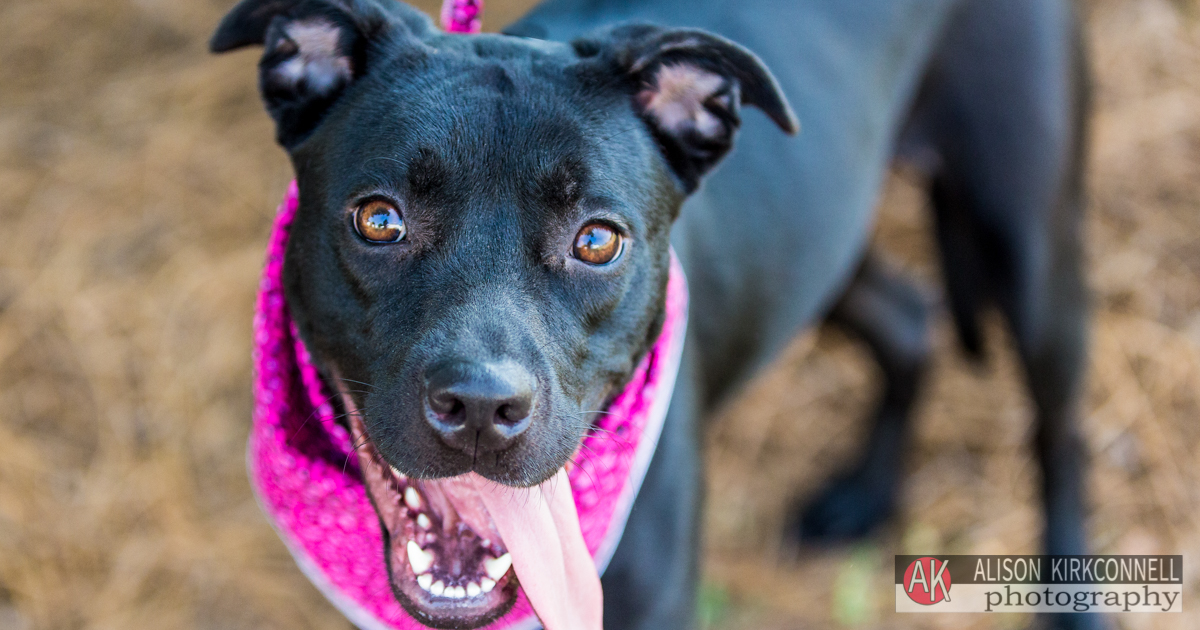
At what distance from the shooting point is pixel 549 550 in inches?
83.3

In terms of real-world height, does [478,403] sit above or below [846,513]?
above

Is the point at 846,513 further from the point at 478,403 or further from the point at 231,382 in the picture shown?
the point at 478,403

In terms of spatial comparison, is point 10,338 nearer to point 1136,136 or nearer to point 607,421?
point 607,421

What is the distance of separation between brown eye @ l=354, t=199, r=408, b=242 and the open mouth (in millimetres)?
372

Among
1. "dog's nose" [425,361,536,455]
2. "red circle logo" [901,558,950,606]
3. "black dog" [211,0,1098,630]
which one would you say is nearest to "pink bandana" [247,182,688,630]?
"black dog" [211,0,1098,630]

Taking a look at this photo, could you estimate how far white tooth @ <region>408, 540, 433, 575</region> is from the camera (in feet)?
6.74

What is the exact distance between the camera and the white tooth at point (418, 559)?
2055 millimetres

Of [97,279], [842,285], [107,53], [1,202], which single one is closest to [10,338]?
[97,279]

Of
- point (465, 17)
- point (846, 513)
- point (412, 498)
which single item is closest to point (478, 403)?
point (412, 498)

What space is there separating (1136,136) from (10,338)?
194 inches

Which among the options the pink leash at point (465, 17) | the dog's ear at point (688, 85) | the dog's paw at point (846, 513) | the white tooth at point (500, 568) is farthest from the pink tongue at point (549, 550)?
the dog's paw at point (846, 513)

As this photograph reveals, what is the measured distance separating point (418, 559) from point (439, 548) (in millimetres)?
55

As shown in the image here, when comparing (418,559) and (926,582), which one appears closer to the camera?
Result: (418,559)

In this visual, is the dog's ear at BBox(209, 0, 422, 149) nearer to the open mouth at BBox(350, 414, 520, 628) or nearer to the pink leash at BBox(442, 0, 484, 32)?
the pink leash at BBox(442, 0, 484, 32)
